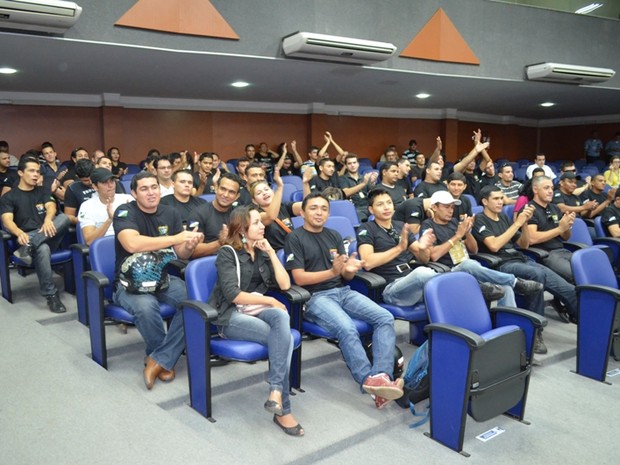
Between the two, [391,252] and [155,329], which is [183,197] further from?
[391,252]

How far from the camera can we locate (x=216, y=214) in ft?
12.6

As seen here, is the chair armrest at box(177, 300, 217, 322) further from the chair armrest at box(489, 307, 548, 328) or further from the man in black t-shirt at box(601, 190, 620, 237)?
the man in black t-shirt at box(601, 190, 620, 237)

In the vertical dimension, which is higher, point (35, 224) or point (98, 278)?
point (35, 224)

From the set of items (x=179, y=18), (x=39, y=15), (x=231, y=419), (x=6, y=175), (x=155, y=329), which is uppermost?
(x=179, y=18)

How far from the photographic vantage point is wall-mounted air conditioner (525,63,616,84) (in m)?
7.66

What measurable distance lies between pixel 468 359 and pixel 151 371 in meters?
1.63

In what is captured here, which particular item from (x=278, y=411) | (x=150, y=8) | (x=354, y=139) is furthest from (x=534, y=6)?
(x=278, y=411)

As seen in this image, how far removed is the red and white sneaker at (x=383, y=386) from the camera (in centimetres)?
271

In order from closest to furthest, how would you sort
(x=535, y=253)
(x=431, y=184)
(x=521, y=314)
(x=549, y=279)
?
1. (x=521, y=314)
2. (x=549, y=279)
3. (x=535, y=253)
4. (x=431, y=184)

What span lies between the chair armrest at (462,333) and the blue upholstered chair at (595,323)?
1353 mm

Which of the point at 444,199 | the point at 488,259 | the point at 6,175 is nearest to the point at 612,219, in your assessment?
the point at 488,259

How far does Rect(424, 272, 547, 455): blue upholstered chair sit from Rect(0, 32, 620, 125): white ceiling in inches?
157

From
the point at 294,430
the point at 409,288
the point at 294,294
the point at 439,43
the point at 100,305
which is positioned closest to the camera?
the point at 294,430

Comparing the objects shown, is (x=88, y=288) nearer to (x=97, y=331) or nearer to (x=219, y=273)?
(x=97, y=331)
